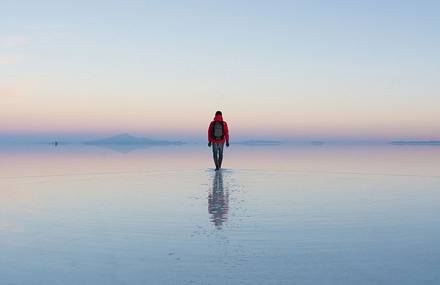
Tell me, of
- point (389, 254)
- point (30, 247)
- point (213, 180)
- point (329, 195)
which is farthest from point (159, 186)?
point (389, 254)

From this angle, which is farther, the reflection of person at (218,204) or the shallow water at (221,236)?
the reflection of person at (218,204)

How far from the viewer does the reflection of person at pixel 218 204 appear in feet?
31.5

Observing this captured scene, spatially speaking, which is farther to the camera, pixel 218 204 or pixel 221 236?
pixel 218 204

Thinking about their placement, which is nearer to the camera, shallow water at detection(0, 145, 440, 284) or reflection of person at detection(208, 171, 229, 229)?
shallow water at detection(0, 145, 440, 284)

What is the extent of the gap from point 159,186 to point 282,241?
9554mm

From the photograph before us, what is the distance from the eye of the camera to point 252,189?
15336mm

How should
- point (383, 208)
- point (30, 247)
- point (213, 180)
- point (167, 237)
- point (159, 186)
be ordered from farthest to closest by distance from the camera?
point (213, 180), point (159, 186), point (383, 208), point (167, 237), point (30, 247)

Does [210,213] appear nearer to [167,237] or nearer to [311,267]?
[167,237]

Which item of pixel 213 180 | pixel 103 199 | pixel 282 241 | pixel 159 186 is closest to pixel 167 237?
pixel 282 241

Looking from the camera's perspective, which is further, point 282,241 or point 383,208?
point 383,208

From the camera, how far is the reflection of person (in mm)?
9609

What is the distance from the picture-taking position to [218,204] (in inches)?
465

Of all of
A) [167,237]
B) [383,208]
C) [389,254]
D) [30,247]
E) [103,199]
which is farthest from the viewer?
[103,199]

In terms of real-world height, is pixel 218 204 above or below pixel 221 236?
above
